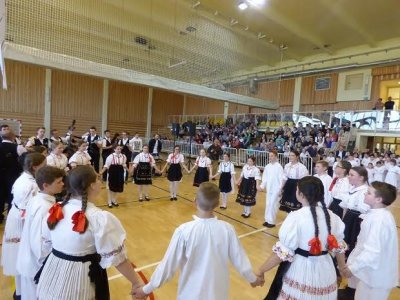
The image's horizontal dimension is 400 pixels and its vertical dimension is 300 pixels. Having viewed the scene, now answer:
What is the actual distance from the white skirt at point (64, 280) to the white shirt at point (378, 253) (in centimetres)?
186

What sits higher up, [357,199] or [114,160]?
[357,199]

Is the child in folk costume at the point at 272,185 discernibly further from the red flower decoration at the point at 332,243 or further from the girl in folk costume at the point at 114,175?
the red flower decoration at the point at 332,243

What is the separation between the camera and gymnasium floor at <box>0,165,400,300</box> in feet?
9.72

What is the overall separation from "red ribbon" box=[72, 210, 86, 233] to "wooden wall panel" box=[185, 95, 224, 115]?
17666 millimetres

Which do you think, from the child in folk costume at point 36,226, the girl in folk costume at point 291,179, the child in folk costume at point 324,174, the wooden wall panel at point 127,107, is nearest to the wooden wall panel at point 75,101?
the wooden wall panel at point 127,107

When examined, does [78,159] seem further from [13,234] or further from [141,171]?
[13,234]

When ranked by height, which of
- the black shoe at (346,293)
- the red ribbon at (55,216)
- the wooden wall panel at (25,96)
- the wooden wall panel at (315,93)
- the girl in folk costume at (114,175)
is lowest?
the black shoe at (346,293)

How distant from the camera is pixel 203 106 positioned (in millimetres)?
19922

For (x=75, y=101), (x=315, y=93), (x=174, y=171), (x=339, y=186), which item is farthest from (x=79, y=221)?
(x=75, y=101)

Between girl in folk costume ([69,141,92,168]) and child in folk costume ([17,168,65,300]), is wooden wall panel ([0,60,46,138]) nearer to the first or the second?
girl in folk costume ([69,141,92,168])

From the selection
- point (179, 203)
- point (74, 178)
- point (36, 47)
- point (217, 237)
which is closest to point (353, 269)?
point (217, 237)

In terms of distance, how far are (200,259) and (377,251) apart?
4.41ft

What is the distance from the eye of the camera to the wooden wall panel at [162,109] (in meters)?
19.4

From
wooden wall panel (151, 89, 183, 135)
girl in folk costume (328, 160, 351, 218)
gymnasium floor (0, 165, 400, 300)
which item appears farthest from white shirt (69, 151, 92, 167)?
wooden wall panel (151, 89, 183, 135)
